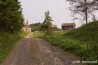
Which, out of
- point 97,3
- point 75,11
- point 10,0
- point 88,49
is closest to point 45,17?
point 75,11

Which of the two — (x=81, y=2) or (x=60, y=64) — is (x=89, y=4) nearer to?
(x=81, y=2)

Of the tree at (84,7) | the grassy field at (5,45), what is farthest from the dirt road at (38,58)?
the tree at (84,7)

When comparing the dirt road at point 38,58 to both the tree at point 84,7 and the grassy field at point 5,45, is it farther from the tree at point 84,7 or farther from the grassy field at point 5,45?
the tree at point 84,7

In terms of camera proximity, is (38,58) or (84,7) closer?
(38,58)

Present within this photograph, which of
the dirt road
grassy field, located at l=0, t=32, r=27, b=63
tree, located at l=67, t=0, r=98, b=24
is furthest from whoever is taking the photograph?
tree, located at l=67, t=0, r=98, b=24

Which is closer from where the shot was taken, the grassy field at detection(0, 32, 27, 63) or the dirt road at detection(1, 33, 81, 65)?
the dirt road at detection(1, 33, 81, 65)

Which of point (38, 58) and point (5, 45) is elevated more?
point (5, 45)

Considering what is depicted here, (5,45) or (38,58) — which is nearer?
(38,58)

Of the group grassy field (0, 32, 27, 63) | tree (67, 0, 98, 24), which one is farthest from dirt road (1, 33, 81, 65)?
tree (67, 0, 98, 24)

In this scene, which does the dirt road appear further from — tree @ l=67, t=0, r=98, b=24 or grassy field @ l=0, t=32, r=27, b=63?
tree @ l=67, t=0, r=98, b=24

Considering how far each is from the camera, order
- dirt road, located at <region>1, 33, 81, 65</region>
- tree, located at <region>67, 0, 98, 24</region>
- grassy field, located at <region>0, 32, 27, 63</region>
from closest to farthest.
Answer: dirt road, located at <region>1, 33, 81, 65</region>, grassy field, located at <region>0, 32, 27, 63</region>, tree, located at <region>67, 0, 98, 24</region>

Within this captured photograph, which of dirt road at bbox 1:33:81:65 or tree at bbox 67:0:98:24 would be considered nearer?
dirt road at bbox 1:33:81:65

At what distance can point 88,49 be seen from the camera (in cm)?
1756

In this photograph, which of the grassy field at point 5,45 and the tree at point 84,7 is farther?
the tree at point 84,7
